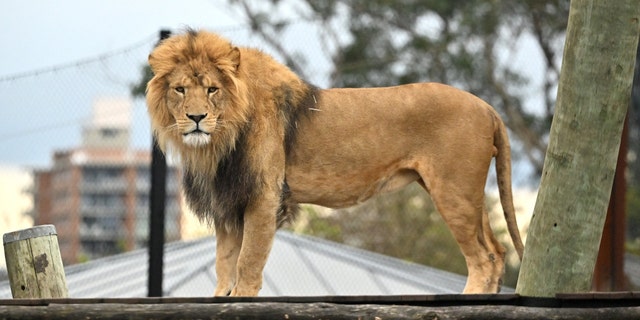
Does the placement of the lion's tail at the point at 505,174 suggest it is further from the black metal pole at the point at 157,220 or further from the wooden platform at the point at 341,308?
the black metal pole at the point at 157,220

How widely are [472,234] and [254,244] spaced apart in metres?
0.97

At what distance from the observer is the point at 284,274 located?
30.1ft

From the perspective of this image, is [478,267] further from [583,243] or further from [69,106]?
[69,106]

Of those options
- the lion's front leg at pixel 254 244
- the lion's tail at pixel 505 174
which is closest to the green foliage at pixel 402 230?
the lion's tail at pixel 505 174

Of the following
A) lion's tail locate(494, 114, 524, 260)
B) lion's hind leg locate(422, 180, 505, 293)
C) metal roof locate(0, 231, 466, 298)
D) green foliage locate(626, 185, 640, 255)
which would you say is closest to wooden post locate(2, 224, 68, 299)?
lion's hind leg locate(422, 180, 505, 293)

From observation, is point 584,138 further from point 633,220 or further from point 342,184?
point 633,220

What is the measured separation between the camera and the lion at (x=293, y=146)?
19.0 ft

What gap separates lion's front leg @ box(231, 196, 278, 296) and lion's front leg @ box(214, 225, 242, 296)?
0.25 m

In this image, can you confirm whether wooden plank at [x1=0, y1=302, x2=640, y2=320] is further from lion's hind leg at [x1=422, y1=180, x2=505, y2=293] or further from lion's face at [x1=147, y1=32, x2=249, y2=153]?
lion's hind leg at [x1=422, y1=180, x2=505, y2=293]

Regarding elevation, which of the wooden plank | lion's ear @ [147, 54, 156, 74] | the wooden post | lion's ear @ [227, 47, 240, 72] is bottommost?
the wooden plank

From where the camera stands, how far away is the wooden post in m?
5.68

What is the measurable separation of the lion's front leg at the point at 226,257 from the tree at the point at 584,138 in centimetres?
160

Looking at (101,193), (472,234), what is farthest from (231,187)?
(101,193)

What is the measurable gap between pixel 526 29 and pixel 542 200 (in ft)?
40.1
